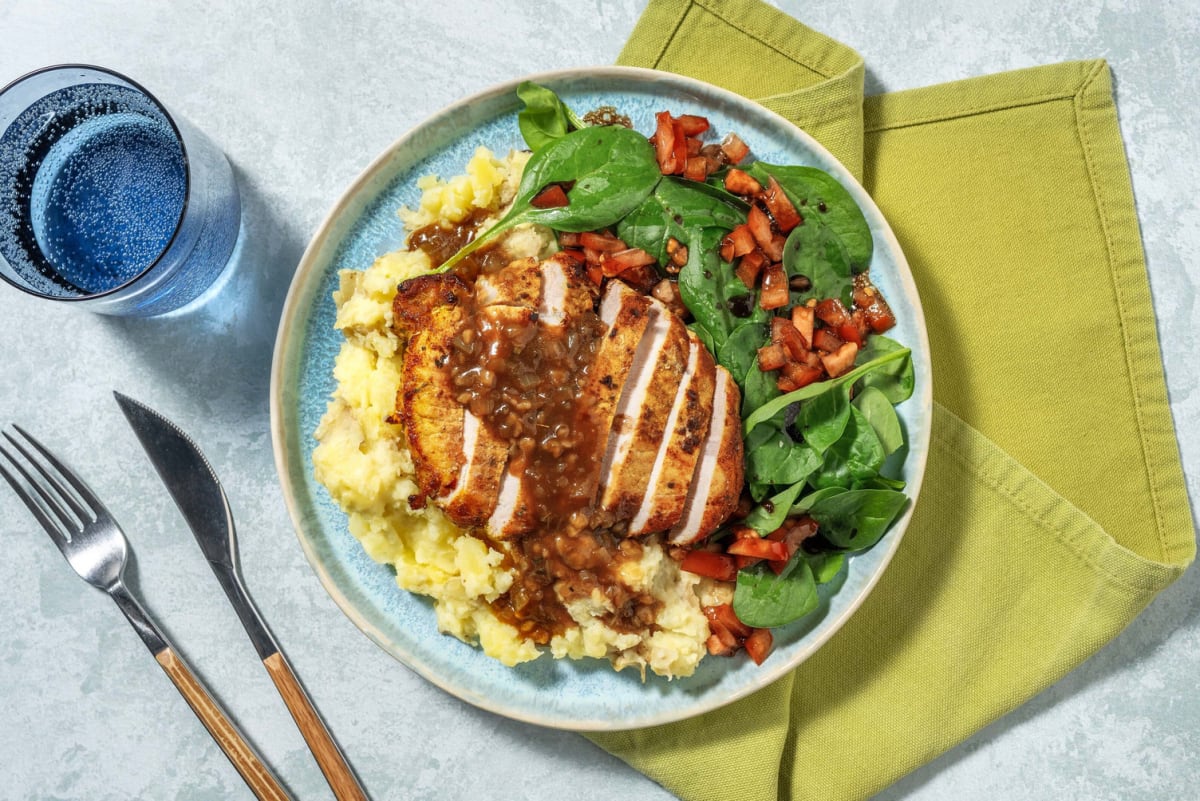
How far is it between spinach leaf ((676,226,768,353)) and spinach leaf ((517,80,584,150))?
2.26 ft

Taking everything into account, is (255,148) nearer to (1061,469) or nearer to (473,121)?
(473,121)

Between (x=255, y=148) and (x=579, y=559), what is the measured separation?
2.41 metres

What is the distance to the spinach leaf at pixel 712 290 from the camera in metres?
3.36

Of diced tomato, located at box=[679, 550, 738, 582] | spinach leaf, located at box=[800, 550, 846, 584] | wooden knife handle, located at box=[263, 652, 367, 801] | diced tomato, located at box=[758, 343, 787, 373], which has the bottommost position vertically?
wooden knife handle, located at box=[263, 652, 367, 801]

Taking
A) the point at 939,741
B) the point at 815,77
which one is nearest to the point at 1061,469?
the point at 939,741

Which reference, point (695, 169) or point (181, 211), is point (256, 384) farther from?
point (695, 169)

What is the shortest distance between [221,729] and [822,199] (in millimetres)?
3447

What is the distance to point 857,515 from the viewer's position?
11.2 feet

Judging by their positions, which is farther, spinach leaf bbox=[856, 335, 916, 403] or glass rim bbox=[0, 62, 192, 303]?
spinach leaf bbox=[856, 335, 916, 403]

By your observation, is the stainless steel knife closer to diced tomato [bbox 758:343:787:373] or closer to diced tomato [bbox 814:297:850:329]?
diced tomato [bbox 758:343:787:373]

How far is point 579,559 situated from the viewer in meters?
3.19

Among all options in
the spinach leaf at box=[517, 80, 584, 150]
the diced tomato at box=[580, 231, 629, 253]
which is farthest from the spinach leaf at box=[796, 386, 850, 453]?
the spinach leaf at box=[517, 80, 584, 150]

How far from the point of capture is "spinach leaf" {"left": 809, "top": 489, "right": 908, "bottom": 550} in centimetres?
333

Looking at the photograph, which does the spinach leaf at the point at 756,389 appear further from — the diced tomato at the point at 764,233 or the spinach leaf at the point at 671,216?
the spinach leaf at the point at 671,216
